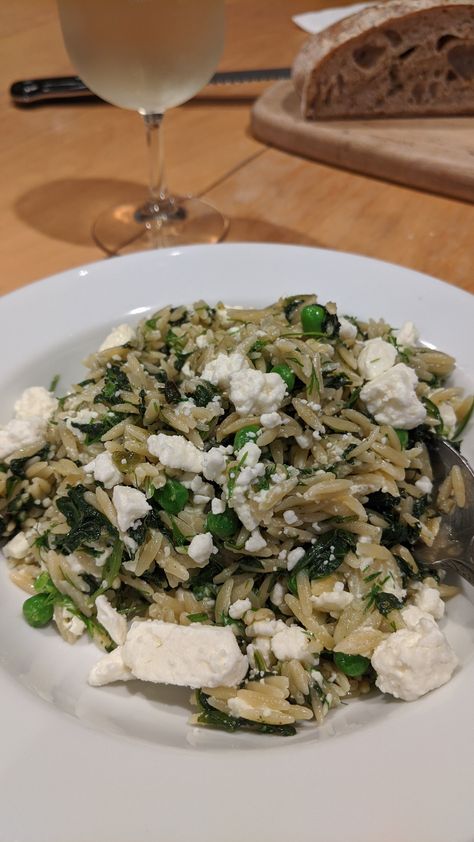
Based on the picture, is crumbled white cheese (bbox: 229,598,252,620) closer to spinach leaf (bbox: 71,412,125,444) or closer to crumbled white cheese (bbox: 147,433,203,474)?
crumbled white cheese (bbox: 147,433,203,474)

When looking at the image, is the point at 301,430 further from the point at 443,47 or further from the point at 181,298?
the point at 443,47

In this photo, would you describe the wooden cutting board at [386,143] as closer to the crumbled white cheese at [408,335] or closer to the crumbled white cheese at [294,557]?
the crumbled white cheese at [408,335]

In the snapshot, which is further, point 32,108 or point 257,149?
point 32,108

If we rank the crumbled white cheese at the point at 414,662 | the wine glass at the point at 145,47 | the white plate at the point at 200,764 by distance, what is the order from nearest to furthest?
A: 1. the white plate at the point at 200,764
2. the crumbled white cheese at the point at 414,662
3. the wine glass at the point at 145,47

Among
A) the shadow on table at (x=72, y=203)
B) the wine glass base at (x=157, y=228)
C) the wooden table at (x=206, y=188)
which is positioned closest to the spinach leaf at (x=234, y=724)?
the wooden table at (x=206, y=188)

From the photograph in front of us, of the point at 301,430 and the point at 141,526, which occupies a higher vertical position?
the point at 301,430

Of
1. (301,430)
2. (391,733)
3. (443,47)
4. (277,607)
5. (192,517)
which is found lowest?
(277,607)

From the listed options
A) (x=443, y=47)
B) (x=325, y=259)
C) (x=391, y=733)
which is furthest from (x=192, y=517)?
(x=443, y=47)
